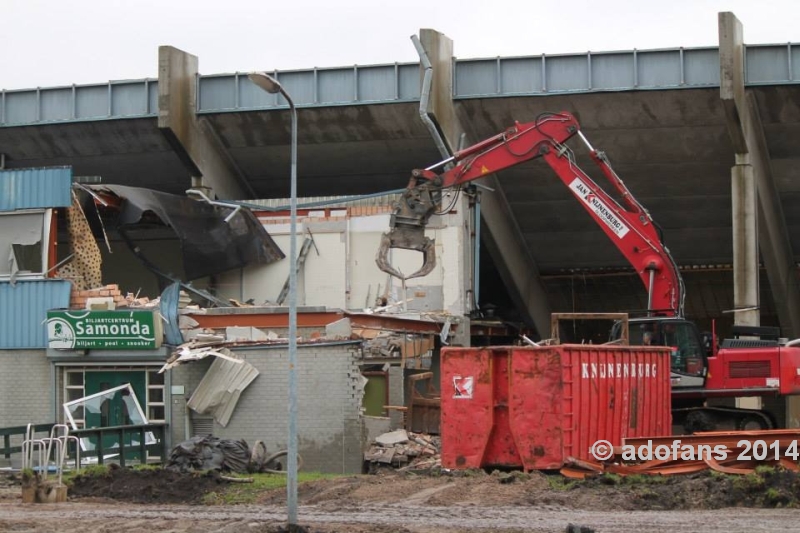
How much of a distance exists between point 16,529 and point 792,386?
14.2 metres

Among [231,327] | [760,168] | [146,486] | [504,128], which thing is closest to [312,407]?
[231,327]

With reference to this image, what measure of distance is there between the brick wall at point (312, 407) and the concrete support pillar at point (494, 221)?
8.92 meters

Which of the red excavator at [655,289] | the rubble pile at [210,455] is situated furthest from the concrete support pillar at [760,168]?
the rubble pile at [210,455]

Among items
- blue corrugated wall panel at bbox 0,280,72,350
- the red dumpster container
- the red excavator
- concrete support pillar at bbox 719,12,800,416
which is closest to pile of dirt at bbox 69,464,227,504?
the red dumpster container

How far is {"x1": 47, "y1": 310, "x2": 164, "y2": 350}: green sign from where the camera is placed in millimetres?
25547

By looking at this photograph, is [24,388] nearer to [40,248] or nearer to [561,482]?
[40,248]

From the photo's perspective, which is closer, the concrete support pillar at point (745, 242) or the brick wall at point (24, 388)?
the brick wall at point (24, 388)

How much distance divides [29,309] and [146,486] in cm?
933

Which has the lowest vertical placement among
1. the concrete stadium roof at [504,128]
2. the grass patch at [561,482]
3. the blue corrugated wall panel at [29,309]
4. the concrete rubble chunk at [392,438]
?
the grass patch at [561,482]

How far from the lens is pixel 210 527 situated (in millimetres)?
15148

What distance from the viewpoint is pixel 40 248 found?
27.5 meters

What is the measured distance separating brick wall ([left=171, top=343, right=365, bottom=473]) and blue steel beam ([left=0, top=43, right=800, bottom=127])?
1093 cm

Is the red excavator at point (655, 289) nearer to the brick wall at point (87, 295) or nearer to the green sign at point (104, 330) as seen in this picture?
the green sign at point (104, 330)

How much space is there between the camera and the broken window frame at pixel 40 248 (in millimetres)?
27297
